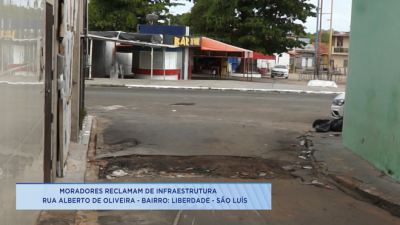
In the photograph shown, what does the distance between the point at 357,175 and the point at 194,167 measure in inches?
106

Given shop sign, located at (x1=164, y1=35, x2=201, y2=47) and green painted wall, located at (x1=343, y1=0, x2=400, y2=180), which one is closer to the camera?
green painted wall, located at (x1=343, y1=0, x2=400, y2=180)

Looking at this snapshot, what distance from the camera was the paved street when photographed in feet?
21.7

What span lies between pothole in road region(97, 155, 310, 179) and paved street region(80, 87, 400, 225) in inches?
0.7

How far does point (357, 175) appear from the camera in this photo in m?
8.72

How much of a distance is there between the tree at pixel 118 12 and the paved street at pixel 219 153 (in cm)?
2767

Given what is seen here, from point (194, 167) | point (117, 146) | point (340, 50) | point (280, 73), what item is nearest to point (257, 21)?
point (280, 73)

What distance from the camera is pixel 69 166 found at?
28.2 ft

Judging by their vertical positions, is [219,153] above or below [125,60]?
below

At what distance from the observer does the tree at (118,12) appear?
4734 centimetres

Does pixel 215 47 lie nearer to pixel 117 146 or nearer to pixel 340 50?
pixel 117 146

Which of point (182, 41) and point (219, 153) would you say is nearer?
point (219, 153)

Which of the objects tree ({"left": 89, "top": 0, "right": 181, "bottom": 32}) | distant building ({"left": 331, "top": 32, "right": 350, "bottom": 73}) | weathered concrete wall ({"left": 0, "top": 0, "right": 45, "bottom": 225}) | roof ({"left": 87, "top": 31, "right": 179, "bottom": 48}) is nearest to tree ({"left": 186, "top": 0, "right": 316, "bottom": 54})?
tree ({"left": 89, "top": 0, "right": 181, "bottom": 32})

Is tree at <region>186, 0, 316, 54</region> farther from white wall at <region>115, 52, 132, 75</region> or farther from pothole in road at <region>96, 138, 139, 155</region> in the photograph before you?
pothole in road at <region>96, 138, 139, 155</region>

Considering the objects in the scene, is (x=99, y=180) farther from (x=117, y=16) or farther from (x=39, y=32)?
(x=117, y=16)
